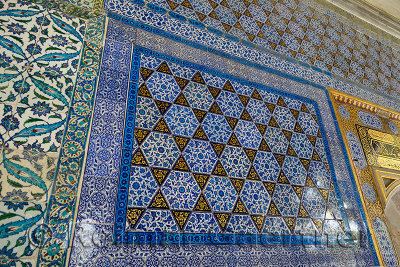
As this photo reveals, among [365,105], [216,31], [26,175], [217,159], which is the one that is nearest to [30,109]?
[26,175]

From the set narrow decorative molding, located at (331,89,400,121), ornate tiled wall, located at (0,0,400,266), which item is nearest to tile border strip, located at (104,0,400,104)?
ornate tiled wall, located at (0,0,400,266)

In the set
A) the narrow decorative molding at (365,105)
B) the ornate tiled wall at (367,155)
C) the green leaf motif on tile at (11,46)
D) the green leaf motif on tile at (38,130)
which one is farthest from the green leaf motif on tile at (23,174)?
the narrow decorative molding at (365,105)

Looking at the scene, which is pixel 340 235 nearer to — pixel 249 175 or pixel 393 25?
pixel 249 175

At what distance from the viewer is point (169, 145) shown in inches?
54.3

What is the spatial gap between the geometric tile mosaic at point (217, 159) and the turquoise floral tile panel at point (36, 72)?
1.22 ft

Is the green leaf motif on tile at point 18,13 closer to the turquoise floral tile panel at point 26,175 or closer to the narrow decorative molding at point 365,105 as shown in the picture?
the turquoise floral tile panel at point 26,175

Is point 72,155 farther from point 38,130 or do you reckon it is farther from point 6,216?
point 6,216

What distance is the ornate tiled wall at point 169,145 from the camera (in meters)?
1.05

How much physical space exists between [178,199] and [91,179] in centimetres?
45

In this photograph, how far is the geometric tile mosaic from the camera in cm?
125

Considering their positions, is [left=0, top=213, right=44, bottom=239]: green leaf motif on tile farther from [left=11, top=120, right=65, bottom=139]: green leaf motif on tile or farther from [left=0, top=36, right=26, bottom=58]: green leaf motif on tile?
[left=0, top=36, right=26, bottom=58]: green leaf motif on tile

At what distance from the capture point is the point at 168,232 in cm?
118

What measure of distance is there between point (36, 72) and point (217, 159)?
110cm

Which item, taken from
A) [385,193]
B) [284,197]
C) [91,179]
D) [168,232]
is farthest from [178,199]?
[385,193]
